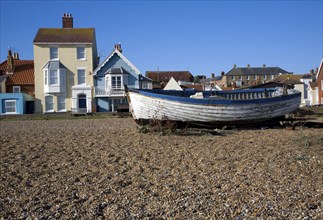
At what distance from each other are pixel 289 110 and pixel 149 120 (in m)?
6.66

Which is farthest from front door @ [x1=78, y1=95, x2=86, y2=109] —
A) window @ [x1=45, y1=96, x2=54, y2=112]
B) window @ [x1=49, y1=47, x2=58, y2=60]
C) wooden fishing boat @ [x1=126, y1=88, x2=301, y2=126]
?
wooden fishing boat @ [x1=126, y1=88, x2=301, y2=126]

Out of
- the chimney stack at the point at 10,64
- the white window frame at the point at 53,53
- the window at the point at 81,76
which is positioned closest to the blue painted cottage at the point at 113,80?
the window at the point at 81,76

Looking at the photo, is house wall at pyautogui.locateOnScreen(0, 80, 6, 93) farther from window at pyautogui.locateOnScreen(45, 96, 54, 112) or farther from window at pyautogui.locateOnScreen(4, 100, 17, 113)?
window at pyautogui.locateOnScreen(45, 96, 54, 112)

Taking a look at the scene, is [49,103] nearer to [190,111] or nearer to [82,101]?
[82,101]

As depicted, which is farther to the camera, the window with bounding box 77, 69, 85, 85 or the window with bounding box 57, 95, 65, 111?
the window with bounding box 77, 69, 85, 85

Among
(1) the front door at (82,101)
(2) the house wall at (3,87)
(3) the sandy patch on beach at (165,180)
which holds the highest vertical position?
(2) the house wall at (3,87)

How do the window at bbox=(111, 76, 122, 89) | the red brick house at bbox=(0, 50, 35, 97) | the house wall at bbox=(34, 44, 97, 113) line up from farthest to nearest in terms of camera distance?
the red brick house at bbox=(0, 50, 35, 97), the house wall at bbox=(34, 44, 97, 113), the window at bbox=(111, 76, 122, 89)

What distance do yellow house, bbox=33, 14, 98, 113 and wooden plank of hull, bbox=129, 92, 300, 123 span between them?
93.4 feet

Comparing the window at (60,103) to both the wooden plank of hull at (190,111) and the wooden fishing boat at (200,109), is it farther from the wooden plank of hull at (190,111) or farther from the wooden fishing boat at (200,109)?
the wooden plank of hull at (190,111)

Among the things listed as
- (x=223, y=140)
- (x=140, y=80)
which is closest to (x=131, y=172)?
(x=223, y=140)

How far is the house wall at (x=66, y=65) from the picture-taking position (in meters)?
42.4

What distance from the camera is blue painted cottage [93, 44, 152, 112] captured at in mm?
42031

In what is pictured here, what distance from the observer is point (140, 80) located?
43312 millimetres

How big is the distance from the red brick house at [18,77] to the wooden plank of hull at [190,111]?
3340 centimetres
